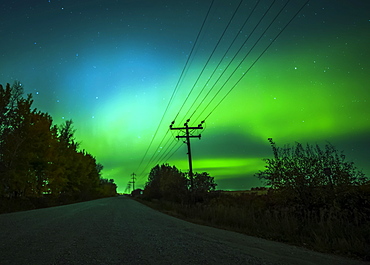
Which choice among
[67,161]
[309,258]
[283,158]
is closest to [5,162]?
[67,161]

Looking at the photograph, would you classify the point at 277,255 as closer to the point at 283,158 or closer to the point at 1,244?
the point at 283,158

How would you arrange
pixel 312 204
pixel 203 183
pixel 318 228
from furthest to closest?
pixel 203 183, pixel 312 204, pixel 318 228

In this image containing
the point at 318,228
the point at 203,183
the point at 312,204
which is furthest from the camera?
the point at 203,183

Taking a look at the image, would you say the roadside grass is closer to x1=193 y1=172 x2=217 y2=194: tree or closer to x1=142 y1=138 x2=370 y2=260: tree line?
x1=142 y1=138 x2=370 y2=260: tree line

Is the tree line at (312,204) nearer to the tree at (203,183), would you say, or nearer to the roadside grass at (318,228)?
the roadside grass at (318,228)

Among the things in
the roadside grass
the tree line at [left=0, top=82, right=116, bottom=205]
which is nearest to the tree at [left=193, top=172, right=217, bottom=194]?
the roadside grass

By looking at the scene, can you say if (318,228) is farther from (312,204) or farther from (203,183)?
(203,183)

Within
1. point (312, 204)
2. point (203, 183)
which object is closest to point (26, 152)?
point (203, 183)

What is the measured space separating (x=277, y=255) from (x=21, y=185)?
1141 inches

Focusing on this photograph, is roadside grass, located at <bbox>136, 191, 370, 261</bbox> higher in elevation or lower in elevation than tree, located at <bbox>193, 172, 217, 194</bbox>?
lower

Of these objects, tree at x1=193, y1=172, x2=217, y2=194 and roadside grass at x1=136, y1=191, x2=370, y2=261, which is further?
tree at x1=193, y1=172, x2=217, y2=194

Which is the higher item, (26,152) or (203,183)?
(26,152)

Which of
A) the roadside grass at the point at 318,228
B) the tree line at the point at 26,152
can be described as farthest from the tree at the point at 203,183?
the tree line at the point at 26,152

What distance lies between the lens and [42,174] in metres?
31.2
